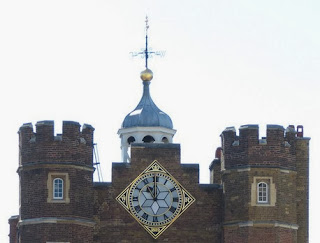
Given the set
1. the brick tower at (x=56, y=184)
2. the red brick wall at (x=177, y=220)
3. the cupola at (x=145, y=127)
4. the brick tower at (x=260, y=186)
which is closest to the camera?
the brick tower at (x=56, y=184)

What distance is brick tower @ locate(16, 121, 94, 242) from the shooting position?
313 feet

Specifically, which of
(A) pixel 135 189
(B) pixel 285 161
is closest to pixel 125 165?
(A) pixel 135 189

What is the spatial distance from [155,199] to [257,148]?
6.09 metres

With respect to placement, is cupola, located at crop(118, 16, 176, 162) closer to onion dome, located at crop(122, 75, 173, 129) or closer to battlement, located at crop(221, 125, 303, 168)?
onion dome, located at crop(122, 75, 173, 129)

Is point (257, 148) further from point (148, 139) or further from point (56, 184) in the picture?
point (56, 184)

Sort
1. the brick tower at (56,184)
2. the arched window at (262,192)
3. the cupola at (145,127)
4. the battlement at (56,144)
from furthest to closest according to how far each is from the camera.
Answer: the cupola at (145,127) < the battlement at (56,144) < the arched window at (262,192) < the brick tower at (56,184)

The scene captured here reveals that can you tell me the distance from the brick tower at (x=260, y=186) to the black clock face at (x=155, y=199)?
2.76 meters

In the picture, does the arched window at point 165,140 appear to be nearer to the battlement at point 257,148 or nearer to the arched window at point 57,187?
the battlement at point 257,148

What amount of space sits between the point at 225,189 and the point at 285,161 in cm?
351

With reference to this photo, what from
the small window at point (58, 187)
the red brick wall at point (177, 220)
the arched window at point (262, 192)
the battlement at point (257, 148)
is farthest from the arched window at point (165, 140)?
the small window at point (58, 187)

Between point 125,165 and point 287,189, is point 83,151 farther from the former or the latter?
point 287,189

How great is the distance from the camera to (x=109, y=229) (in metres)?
97.1

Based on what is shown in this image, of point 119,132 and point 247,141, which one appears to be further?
point 119,132

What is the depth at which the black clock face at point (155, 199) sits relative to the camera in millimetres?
97375
